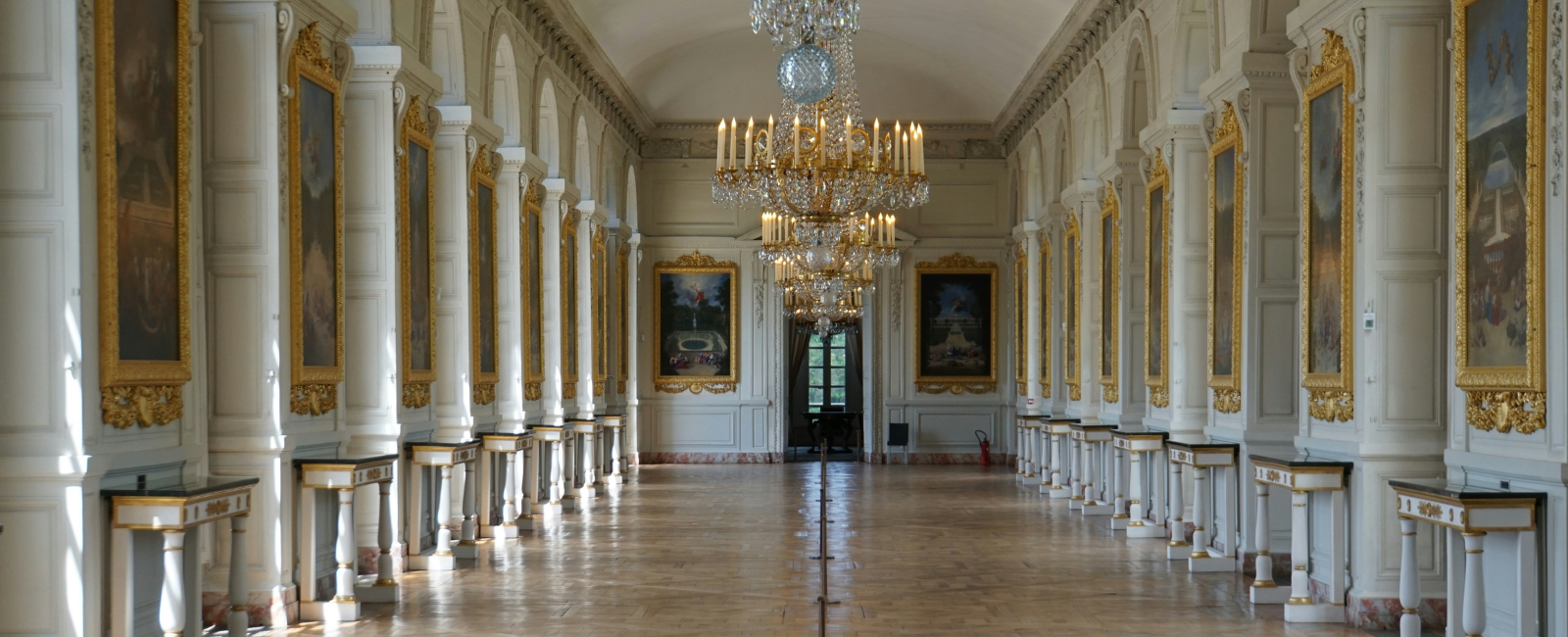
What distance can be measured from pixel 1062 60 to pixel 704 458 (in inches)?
415

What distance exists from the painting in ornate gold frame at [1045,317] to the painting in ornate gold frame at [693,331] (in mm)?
6441

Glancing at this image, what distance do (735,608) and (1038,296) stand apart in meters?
12.8

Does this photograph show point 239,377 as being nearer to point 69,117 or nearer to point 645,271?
point 69,117

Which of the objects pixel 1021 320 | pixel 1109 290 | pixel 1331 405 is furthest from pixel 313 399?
pixel 1021 320

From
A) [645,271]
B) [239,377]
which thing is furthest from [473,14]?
[645,271]

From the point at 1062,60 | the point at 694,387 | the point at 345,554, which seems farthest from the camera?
the point at 694,387

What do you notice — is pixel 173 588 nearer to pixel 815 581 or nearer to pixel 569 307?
pixel 815 581

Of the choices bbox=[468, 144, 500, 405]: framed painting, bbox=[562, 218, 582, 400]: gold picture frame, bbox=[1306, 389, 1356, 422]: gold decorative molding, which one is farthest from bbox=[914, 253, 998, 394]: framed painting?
bbox=[1306, 389, 1356, 422]: gold decorative molding

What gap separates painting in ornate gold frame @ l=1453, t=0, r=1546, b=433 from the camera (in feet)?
21.9

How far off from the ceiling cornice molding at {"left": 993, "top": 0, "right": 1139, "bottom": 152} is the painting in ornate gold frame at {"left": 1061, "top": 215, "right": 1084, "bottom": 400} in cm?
202

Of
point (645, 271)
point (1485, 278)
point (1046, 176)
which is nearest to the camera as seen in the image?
point (1485, 278)

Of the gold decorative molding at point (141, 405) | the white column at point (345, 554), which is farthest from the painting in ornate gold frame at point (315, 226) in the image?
the gold decorative molding at point (141, 405)

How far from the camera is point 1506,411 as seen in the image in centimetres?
700

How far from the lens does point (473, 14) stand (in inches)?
520
